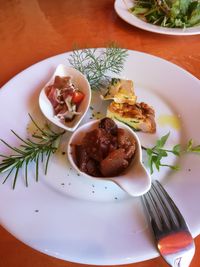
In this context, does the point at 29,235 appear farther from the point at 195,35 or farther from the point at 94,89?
the point at 195,35

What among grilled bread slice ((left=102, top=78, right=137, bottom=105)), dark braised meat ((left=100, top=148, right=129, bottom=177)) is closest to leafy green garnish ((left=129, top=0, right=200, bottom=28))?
grilled bread slice ((left=102, top=78, right=137, bottom=105))

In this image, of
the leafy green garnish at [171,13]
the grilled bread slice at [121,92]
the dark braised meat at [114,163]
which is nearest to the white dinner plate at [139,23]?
the leafy green garnish at [171,13]

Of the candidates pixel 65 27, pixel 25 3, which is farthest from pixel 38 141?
pixel 25 3

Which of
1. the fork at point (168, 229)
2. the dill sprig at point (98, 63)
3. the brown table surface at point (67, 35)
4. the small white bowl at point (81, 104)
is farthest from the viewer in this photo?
the brown table surface at point (67, 35)

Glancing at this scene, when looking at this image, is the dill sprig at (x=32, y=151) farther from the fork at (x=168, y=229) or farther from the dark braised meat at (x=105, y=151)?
the fork at (x=168, y=229)

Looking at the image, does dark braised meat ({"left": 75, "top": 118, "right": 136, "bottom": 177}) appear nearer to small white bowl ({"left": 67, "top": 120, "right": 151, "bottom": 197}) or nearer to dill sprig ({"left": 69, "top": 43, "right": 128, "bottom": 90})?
small white bowl ({"left": 67, "top": 120, "right": 151, "bottom": 197})

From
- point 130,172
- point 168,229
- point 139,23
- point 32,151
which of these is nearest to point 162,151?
point 130,172
